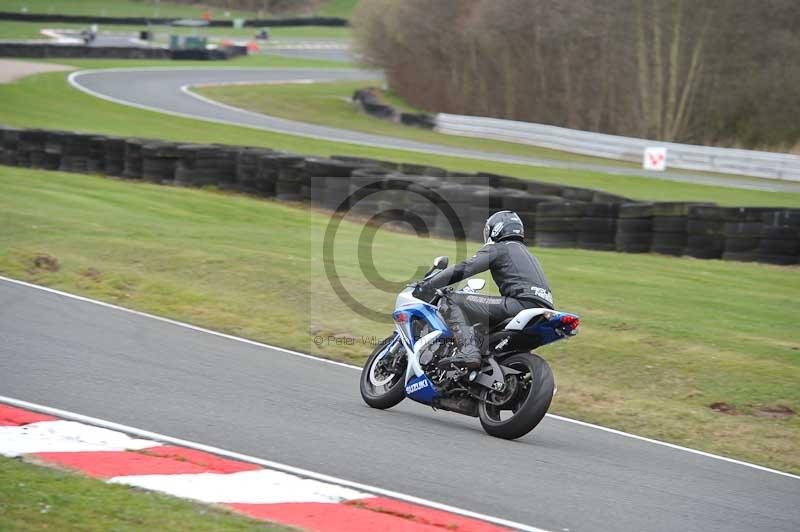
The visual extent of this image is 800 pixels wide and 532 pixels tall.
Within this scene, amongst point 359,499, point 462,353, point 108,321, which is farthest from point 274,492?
point 108,321

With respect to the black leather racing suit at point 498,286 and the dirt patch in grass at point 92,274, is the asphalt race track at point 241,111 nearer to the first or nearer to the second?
the dirt patch in grass at point 92,274

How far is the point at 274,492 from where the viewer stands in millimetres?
6000

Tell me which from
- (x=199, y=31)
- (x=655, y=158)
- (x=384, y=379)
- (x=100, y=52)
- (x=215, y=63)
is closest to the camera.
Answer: (x=384, y=379)

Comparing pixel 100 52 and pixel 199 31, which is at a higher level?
pixel 199 31

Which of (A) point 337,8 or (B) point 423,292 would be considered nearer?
(B) point 423,292

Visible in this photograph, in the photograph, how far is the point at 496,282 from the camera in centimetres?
789

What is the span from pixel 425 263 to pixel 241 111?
81.6 ft

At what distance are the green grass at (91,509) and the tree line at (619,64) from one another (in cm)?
3075

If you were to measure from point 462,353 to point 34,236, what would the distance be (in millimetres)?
8761

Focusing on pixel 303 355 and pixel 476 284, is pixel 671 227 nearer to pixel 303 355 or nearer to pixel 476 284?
pixel 303 355

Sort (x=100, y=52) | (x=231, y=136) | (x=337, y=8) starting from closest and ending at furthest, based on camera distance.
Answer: (x=231, y=136), (x=100, y=52), (x=337, y=8)

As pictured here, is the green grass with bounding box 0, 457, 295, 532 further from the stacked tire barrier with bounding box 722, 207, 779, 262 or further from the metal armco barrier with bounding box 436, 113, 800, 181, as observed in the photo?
the metal armco barrier with bounding box 436, 113, 800, 181

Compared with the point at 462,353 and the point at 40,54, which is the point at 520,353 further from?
the point at 40,54

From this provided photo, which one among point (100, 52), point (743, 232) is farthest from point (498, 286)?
point (100, 52)
